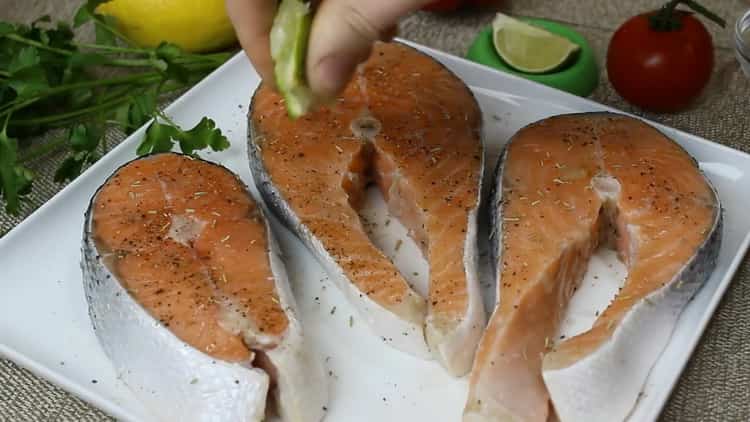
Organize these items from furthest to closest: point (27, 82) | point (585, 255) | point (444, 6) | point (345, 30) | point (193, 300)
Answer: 1. point (444, 6)
2. point (27, 82)
3. point (585, 255)
4. point (193, 300)
5. point (345, 30)

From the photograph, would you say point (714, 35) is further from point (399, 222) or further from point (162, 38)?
point (162, 38)

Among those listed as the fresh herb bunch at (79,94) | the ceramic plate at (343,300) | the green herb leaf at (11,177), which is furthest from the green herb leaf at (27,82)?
the ceramic plate at (343,300)

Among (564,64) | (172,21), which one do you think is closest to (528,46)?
(564,64)

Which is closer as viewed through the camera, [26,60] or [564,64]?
[26,60]

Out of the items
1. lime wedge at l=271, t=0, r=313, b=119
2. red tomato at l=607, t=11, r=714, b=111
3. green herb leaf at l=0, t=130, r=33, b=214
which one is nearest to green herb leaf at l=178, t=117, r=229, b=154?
green herb leaf at l=0, t=130, r=33, b=214

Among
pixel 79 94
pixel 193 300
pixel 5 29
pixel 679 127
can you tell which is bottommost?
pixel 679 127

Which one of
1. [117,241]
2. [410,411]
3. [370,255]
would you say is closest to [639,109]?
[370,255]

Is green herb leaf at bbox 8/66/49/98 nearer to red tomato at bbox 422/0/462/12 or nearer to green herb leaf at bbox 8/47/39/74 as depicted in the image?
green herb leaf at bbox 8/47/39/74

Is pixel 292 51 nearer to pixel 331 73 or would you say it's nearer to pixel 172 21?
pixel 331 73
